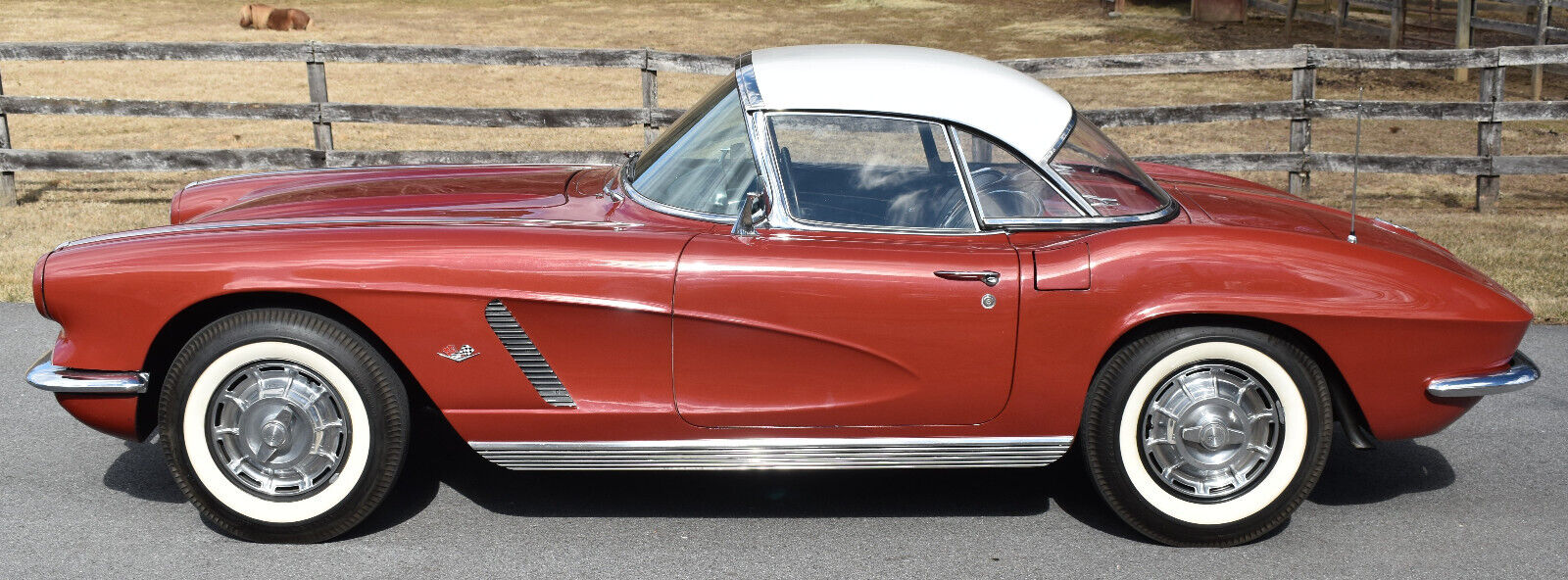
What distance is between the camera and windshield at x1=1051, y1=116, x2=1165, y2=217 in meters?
3.93

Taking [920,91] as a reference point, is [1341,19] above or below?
above

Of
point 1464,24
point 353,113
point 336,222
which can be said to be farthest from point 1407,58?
point 336,222

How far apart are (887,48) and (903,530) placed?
165 cm

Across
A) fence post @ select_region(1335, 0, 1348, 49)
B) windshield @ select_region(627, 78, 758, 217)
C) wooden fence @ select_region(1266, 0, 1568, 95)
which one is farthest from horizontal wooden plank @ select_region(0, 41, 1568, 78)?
fence post @ select_region(1335, 0, 1348, 49)

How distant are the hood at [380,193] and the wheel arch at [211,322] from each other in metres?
0.40

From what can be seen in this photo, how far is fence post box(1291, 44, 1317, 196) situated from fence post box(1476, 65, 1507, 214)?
4.22 ft

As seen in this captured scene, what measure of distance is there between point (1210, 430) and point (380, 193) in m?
2.70

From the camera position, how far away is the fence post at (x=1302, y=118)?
931 cm

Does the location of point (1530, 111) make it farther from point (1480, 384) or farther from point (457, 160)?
point (457, 160)

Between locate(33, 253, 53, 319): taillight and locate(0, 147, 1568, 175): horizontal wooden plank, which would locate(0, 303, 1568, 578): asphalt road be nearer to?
locate(33, 253, 53, 319): taillight

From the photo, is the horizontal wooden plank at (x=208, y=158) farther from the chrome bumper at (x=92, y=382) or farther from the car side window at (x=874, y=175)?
the chrome bumper at (x=92, y=382)

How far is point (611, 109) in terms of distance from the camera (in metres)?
9.15

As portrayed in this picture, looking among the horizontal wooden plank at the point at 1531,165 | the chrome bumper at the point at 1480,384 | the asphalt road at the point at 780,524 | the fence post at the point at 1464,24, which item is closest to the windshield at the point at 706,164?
the asphalt road at the point at 780,524

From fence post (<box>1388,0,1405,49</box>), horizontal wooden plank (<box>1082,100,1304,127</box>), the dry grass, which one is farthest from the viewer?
fence post (<box>1388,0,1405,49</box>)
